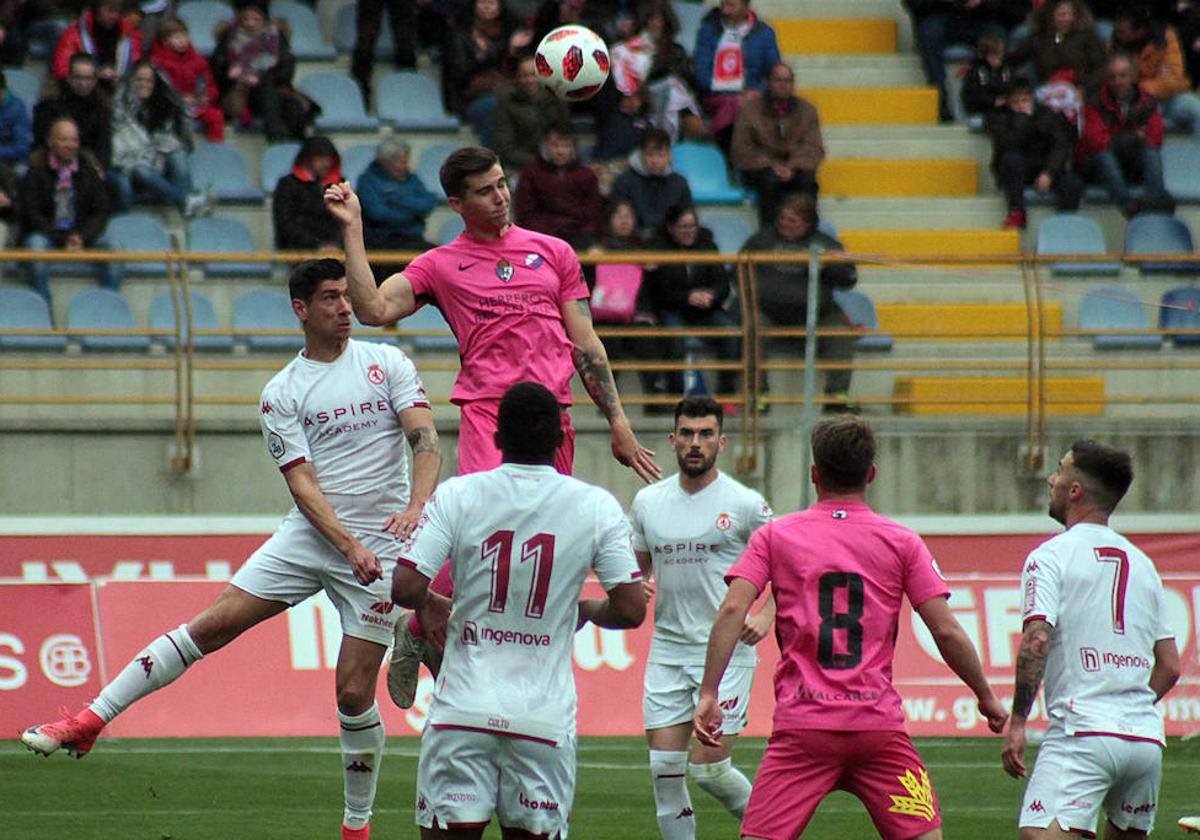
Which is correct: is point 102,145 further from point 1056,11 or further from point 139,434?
point 1056,11

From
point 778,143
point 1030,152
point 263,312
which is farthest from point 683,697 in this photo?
point 1030,152

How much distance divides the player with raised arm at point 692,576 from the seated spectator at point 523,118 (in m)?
8.31

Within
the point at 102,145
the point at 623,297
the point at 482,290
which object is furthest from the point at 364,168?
the point at 482,290

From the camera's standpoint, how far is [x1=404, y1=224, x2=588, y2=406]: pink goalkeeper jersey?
26.2 feet

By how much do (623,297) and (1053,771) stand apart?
358 inches

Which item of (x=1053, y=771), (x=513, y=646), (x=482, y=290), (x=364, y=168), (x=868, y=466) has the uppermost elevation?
(x=364, y=168)

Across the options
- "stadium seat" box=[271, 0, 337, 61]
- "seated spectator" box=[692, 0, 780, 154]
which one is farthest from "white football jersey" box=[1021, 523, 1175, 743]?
"stadium seat" box=[271, 0, 337, 61]

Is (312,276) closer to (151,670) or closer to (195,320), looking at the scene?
(151,670)

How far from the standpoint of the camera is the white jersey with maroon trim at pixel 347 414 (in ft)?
28.7

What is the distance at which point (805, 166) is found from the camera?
1786 centimetres

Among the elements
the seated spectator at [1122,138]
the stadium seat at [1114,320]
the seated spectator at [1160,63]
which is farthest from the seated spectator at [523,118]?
the seated spectator at [1160,63]

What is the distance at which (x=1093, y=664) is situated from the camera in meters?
7.23

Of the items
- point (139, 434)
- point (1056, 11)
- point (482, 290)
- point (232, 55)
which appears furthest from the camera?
point (1056, 11)

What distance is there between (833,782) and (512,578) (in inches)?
50.4
